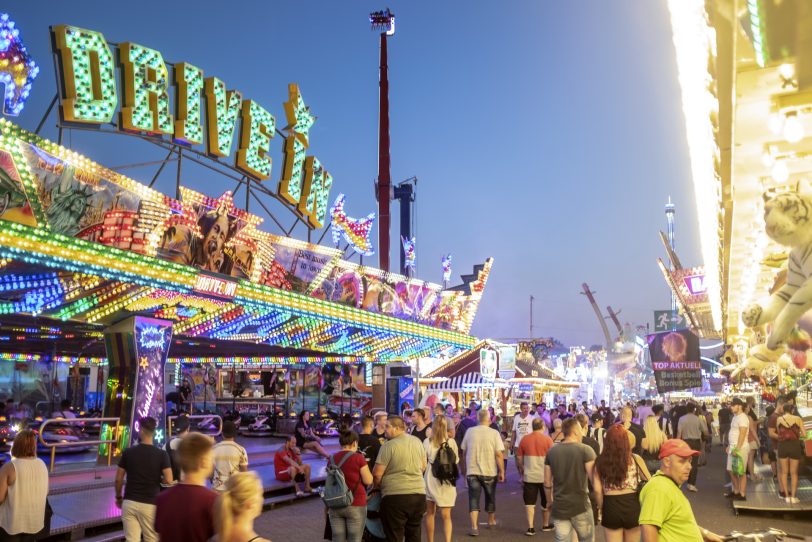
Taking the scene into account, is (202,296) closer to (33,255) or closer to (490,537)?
(33,255)

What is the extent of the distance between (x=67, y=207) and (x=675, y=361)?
2207 cm

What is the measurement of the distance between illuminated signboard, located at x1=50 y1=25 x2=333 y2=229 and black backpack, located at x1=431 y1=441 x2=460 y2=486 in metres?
9.43

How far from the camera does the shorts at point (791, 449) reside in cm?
1352

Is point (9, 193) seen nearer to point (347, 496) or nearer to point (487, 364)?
point (347, 496)

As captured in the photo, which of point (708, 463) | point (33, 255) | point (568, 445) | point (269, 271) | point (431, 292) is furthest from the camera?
point (431, 292)

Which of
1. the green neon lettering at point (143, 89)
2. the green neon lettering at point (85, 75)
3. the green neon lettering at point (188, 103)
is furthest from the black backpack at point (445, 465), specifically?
the green neon lettering at point (188, 103)

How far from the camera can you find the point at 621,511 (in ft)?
24.3

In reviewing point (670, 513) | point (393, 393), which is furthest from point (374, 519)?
point (393, 393)

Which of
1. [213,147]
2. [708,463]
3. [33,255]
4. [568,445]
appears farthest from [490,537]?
[708,463]

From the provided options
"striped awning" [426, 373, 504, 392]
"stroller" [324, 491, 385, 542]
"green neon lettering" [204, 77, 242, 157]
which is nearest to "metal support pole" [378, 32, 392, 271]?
"striped awning" [426, 373, 504, 392]

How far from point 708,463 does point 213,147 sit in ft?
57.7

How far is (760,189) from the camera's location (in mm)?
7680

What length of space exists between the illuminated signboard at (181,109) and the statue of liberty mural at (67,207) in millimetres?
1969

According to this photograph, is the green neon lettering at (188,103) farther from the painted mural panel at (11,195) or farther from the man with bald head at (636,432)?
the man with bald head at (636,432)
